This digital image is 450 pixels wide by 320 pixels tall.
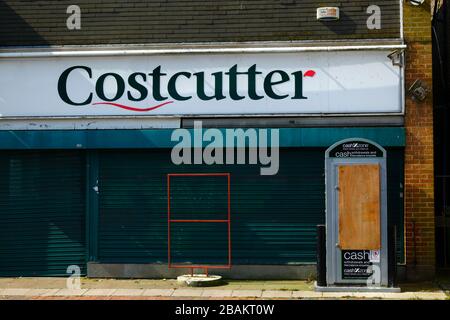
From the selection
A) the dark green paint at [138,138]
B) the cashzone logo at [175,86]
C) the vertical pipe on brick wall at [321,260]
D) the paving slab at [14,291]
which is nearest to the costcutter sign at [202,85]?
the cashzone logo at [175,86]

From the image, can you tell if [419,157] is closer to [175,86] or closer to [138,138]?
[175,86]

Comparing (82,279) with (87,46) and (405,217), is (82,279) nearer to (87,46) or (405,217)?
(87,46)

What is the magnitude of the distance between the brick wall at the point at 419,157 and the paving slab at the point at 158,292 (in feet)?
14.6

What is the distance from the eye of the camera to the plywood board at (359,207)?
43.2 feet

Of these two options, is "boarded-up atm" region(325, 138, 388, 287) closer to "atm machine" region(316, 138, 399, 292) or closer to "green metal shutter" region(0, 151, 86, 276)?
"atm machine" region(316, 138, 399, 292)

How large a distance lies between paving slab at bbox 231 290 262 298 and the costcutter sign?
339cm

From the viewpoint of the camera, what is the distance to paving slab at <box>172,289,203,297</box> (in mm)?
13180

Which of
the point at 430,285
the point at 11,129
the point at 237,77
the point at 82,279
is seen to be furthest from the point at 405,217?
the point at 11,129

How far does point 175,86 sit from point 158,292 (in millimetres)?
3920

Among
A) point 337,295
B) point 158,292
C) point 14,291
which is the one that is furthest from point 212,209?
point 14,291

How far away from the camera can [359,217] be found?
13.2 meters

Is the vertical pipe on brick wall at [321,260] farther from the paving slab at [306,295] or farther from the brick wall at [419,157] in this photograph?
the brick wall at [419,157]

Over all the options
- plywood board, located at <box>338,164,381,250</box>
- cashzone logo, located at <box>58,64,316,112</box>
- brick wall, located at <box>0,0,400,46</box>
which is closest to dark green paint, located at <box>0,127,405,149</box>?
cashzone logo, located at <box>58,64,316,112</box>

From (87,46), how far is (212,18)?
8.04ft
